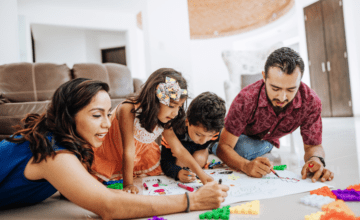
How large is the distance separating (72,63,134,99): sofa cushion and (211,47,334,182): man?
1832 mm

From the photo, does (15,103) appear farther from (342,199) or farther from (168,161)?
(342,199)

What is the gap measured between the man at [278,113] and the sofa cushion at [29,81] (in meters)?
2.24

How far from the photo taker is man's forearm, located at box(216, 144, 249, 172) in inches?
57.6

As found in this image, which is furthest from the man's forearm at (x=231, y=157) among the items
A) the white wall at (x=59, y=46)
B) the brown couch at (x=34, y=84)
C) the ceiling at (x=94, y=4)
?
the white wall at (x=59, y=46)

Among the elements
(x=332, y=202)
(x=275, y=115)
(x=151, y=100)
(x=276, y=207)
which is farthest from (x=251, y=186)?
(x=151, y=100)

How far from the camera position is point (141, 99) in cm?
135

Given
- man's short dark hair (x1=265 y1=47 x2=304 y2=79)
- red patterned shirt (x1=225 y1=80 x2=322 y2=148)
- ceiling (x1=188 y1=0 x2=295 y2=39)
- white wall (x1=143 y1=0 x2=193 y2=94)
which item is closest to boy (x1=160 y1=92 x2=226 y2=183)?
→ red patterned shirt (x1=225 y1=80 x2=322 y2=148)

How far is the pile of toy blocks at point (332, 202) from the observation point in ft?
2.46

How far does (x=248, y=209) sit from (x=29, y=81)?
2.85 m

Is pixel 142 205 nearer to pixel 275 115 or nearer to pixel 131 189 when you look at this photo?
pixel 131 189

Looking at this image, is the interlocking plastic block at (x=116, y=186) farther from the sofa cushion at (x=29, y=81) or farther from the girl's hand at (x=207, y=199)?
the sofa cushion at (x=29, y=81)

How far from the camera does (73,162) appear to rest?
2.77 feet

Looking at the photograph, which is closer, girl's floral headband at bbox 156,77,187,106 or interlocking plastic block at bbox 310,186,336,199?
interlocking plastic block at bbox 310,186,336,199

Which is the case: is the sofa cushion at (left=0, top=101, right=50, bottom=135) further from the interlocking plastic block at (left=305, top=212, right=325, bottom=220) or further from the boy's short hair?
the interlocking plastic block at (left=305, top=212, right=325, bottom=220)
